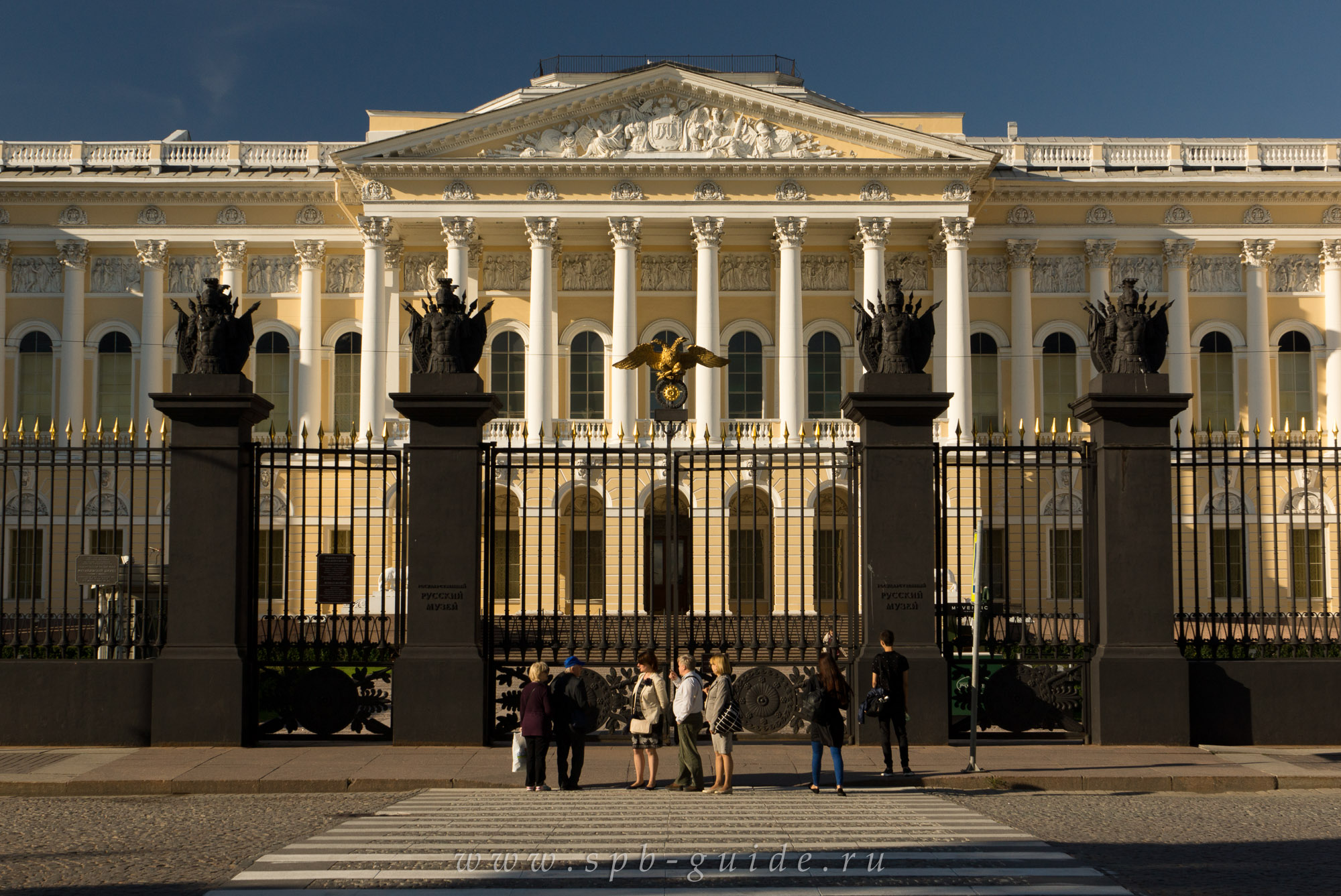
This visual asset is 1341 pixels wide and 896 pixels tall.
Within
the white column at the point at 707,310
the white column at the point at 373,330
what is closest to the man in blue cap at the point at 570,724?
the white column at the point at 707,310

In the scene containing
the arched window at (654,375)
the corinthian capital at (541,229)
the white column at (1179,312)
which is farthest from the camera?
the white column at (1179,312)

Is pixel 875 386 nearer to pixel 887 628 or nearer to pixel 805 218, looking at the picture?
pixel 887 628

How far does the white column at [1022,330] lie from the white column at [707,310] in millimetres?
9563

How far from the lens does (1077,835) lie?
997cm

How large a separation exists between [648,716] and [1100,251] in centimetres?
3494

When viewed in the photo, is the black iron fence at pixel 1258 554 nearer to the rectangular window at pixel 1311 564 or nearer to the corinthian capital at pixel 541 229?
the rectangular window at pixel 1311 564

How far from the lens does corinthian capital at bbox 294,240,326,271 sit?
43.6 m

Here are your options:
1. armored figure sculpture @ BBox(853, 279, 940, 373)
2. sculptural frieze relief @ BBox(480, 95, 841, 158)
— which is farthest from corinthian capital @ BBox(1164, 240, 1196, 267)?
armored figure sculpture @ BBox(853, 279, 940, 373)

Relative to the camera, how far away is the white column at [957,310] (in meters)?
40.4

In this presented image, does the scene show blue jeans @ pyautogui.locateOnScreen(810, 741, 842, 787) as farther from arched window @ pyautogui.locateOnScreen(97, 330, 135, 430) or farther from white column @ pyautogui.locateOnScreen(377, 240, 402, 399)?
arched window @ pyautogui.locateOnScreen(97, 330, 135, 430)

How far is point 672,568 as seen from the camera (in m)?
14.1

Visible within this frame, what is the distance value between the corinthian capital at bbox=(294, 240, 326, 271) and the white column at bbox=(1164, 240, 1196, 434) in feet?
85.5

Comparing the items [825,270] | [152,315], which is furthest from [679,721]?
[152,315]

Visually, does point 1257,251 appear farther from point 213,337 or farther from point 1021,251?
point 213,337
